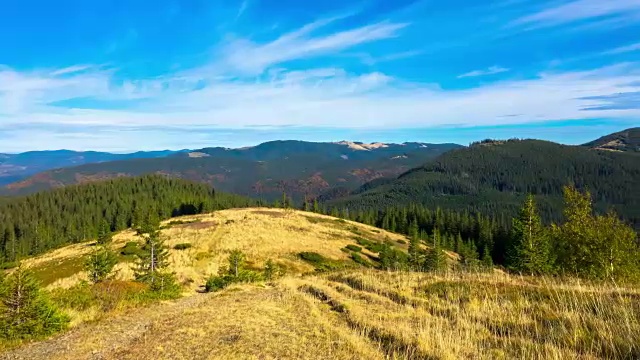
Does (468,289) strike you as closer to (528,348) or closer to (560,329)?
(560,329)

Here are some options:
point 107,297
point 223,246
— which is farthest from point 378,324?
point 223,246

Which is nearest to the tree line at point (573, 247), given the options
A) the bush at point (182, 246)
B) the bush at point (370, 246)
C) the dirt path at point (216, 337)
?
the bush at point (370, 246)

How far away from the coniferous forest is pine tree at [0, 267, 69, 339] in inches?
4694

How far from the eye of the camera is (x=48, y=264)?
6203 cm

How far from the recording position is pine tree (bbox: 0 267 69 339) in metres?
11.9

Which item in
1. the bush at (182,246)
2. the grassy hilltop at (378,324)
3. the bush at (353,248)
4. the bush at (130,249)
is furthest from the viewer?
the bush at (353,248)

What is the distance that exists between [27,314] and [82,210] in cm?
18204

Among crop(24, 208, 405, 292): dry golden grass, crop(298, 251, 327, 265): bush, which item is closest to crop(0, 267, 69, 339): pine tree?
crop(24, 208, 405, 292): dry golden grass

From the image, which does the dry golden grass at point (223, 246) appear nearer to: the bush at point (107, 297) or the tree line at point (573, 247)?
the tree line at point (573, 247)

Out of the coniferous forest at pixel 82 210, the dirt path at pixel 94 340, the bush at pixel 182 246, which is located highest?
the dirt path at pixel 94 340

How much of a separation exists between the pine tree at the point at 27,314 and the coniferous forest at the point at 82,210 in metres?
119

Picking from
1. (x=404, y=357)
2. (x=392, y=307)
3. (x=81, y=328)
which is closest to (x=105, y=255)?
(x=81, y=328)

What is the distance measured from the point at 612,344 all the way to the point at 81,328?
1463 centimetres

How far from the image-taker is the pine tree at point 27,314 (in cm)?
1192
